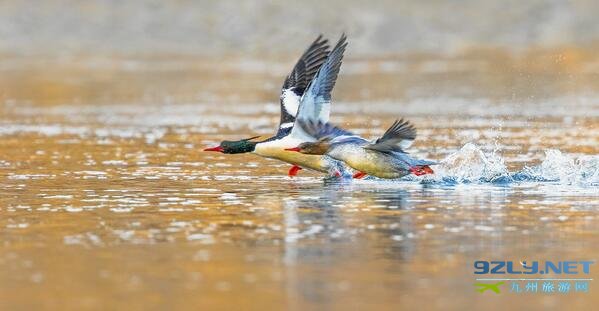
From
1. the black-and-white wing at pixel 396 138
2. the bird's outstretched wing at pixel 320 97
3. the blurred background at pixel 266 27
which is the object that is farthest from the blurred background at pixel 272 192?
the blurred background at pixel 266 27

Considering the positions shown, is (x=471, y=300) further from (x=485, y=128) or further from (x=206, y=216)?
(x=485, y=128)

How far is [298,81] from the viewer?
19.7 m

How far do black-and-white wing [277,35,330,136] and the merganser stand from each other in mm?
1639

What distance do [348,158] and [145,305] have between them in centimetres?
661

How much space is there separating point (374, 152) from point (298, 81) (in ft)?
10.8

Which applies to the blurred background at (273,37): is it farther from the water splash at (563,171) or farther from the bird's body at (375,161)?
the bird's body at (375,161)

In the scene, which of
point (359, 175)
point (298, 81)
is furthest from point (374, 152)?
point (298, 81)

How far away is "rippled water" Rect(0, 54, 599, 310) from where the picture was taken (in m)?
11.0

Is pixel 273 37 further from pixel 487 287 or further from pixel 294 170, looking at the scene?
pixel 487 287

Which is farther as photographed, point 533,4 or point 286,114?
point 533,4

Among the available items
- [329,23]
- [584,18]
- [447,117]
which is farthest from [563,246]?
[584,18]

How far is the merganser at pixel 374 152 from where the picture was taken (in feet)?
54.0

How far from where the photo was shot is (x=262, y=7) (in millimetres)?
57406

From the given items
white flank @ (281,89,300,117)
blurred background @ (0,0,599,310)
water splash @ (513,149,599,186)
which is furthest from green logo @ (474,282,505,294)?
white flank @ (281,89,300,117)
